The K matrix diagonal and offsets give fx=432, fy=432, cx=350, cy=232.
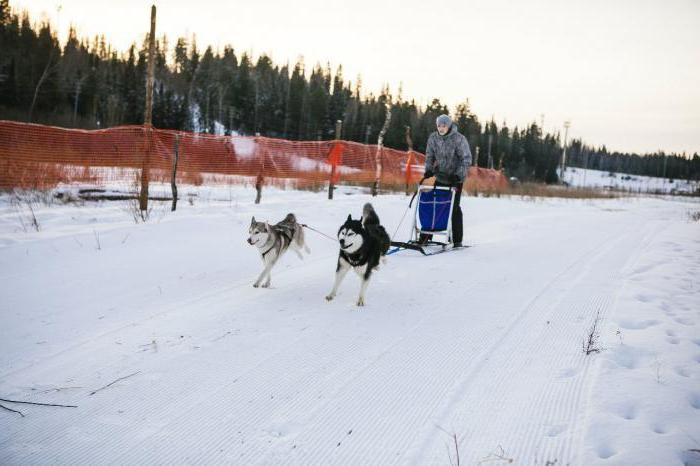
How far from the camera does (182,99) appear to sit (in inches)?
1967

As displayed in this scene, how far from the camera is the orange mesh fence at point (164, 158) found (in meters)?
10.4

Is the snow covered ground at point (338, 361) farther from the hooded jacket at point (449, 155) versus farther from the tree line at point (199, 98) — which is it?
the tree line at point (199, 98)

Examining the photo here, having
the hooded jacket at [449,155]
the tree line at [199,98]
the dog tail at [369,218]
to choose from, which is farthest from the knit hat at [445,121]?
the tree line at [199,98]

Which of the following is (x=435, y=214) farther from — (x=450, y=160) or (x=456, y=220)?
(x=450, y=160)

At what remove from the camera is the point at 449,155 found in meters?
7.55

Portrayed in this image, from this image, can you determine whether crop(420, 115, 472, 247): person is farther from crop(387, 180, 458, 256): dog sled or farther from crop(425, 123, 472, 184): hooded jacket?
crop(387, 180, 458, 256): dog sled

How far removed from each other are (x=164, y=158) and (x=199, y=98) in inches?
2210

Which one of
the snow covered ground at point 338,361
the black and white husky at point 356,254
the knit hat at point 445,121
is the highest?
the knit hat at point 445,121

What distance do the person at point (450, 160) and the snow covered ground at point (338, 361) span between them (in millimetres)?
1472

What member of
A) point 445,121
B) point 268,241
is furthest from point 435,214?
point 268,241

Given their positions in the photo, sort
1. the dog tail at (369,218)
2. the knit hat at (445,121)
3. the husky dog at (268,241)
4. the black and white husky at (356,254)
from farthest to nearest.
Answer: the knit hat at (445,121) → the dog tail at (369,218) → the husky dog at (268,241) → the black and white husky at (356,254)

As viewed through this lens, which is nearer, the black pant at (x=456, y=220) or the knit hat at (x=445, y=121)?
the knit hat at (x=445, y=121)

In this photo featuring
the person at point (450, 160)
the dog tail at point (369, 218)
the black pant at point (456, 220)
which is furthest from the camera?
the black pant at point (456, 220)

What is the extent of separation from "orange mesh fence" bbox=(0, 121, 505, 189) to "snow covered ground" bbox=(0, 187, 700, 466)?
17.4 feet
